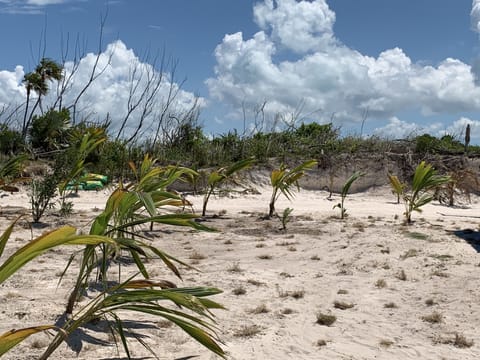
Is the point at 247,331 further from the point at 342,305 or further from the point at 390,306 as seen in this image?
the point at 390,306

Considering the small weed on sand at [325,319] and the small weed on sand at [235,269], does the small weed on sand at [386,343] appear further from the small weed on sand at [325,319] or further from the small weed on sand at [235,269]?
the small weed on sand at [235,269]

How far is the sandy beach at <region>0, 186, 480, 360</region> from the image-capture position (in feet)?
11.0

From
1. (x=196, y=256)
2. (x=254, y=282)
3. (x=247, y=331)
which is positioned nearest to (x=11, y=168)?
(x=196, y=256)

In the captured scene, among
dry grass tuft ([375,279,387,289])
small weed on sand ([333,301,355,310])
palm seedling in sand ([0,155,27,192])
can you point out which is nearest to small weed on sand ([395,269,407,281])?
dry grass tuft ([375,279,387,289])

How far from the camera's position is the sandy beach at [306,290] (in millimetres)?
3346

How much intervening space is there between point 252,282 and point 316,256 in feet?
4.33

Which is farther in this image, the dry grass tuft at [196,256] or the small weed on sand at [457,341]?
the dry grass tuft at [196,256]

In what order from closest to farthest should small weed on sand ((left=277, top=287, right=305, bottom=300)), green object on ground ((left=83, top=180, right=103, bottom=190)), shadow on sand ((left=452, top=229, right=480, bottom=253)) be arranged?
small weed on sand ((left=277, top=287, right=305, bottom=300))
shadow on sand ((left=452, top=229, right=480, bottom=253))
green object on ground ((left=83, top=180, right=103, bottom=190))

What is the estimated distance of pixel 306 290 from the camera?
466cm

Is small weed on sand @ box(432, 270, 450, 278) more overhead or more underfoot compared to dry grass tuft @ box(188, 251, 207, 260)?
more overhead

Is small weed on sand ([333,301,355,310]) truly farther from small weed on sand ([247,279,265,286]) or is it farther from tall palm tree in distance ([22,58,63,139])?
tall palm tree in distance ([22,58,63,139])

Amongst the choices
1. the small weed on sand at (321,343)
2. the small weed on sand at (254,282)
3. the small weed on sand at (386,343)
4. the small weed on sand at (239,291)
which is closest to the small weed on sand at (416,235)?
the small weed on sand at (254,282)

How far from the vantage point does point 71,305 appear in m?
3.53

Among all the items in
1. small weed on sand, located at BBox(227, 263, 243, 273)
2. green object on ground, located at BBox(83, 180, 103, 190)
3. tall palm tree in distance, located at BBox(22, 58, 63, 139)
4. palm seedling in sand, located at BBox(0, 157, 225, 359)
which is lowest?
small weed on sand, located at BBox(227, 263, 243, 273)
